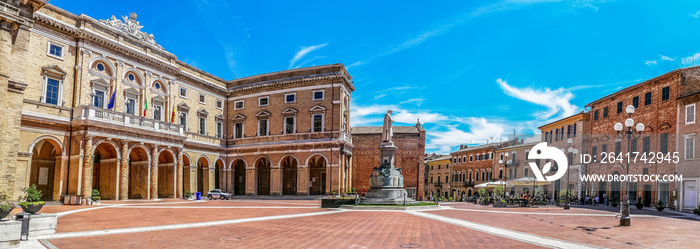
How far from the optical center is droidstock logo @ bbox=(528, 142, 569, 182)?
53.8 m

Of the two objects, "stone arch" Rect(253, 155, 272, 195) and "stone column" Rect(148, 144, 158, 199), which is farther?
"stone arch" Rect(253, 155, 272, 195)

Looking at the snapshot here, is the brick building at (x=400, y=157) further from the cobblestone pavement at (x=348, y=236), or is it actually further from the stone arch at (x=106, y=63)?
the cobblestone pavement at (x=348, y=236)

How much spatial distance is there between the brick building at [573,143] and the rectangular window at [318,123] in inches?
992

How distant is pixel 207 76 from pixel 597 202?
4020 centimetres

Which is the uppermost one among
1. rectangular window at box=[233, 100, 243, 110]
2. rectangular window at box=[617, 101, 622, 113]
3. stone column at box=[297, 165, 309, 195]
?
rectangular window at box=[617, 101, 622, 113]

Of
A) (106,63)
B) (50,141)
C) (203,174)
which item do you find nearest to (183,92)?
(203,174)

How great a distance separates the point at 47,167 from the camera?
32938 millimetres

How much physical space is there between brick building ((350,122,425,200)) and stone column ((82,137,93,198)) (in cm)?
2895

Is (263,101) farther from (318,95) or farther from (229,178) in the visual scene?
(229,178)

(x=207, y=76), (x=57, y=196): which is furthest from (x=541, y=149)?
(x=57, y=196)

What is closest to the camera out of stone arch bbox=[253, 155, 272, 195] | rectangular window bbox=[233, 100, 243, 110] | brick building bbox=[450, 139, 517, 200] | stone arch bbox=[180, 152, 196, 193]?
stone arch bbox=[180, 152, 196, 193]

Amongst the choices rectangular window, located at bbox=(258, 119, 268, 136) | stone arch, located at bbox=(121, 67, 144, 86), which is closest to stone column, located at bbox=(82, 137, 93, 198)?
stone arch, located at bbox=(121, 67, 144, 86)

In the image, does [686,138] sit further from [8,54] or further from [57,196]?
[57,196]

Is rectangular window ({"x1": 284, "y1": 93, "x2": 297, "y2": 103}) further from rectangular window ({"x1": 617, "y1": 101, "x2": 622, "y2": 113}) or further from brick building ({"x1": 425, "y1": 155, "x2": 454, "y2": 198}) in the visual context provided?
brick building ({"x1": 425, "y1": 155, "x2": 454, "y2": 198})
